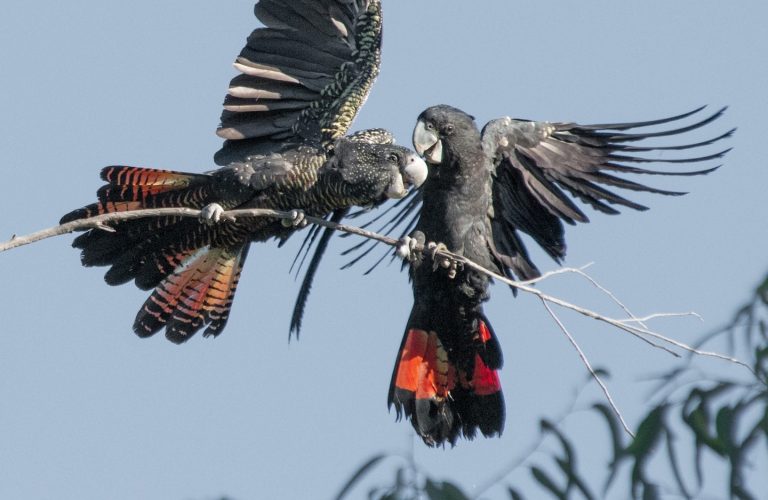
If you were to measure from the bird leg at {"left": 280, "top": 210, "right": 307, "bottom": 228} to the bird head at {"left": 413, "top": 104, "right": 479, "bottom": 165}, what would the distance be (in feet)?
2.12

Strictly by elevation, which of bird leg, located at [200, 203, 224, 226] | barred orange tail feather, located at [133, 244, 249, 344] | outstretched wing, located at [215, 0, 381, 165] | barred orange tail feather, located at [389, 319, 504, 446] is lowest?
barred orange tail feather, located at [389, 319, 504, 446]

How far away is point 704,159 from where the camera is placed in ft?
16.8

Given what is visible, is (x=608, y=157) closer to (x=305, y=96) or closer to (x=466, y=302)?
(x=466, y=302)

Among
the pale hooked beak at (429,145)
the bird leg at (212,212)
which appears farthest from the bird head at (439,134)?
the bird leg at (212,212)

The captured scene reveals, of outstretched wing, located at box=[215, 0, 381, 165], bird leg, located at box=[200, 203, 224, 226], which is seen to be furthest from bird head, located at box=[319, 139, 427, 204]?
bird leg, located at box=[200, 203, 224, 226]

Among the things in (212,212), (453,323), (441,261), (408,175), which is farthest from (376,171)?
(453,323)

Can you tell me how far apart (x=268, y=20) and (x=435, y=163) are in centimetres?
111

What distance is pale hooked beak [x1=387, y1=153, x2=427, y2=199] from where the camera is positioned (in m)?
A: 5.14

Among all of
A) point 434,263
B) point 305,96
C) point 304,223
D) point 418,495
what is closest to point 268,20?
point 305,96

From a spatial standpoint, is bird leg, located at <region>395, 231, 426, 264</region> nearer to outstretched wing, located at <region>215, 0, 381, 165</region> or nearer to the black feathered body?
the black feathered body

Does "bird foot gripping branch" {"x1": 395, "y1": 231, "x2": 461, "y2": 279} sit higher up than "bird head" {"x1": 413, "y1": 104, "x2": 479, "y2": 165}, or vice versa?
"bird head" {"x1": 413, "y1": 104, "x2": 479, "y2": 165}

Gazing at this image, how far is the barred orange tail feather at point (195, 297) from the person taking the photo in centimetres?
558

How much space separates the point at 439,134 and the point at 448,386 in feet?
3.92

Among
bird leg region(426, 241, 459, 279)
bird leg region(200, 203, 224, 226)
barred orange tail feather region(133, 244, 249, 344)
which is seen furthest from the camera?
barred orange tail feather region(133, 244, 249, 344)
